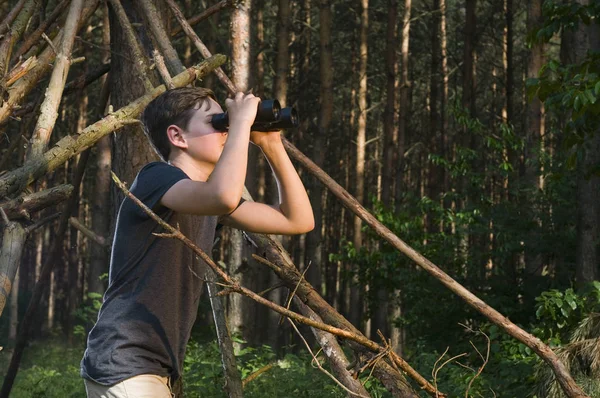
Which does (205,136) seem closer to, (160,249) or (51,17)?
(160,249)

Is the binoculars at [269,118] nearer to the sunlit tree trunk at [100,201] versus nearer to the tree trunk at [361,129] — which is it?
the sunlit tree trunk at [100,201]

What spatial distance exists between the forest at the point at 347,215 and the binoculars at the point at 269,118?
1.23 ft

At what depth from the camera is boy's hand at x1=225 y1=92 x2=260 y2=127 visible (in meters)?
2.77

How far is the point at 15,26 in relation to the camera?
5020 millimetres

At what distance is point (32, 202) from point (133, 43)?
1323mm

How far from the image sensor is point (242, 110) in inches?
110

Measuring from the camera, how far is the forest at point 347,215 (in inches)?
160

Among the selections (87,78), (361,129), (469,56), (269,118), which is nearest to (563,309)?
(87,78)

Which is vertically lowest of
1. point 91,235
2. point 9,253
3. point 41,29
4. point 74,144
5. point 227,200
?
point 91,235

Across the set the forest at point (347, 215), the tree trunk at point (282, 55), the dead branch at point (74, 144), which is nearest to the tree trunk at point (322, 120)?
the forest at point (347, 215)

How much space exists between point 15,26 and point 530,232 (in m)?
8.96

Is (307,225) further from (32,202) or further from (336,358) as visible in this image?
(32,202)

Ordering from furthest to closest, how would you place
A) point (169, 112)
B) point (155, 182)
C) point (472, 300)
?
point (472, 300) < point (169, 112) < point (155, 182)

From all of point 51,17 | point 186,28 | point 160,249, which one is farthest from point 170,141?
point 51,17
